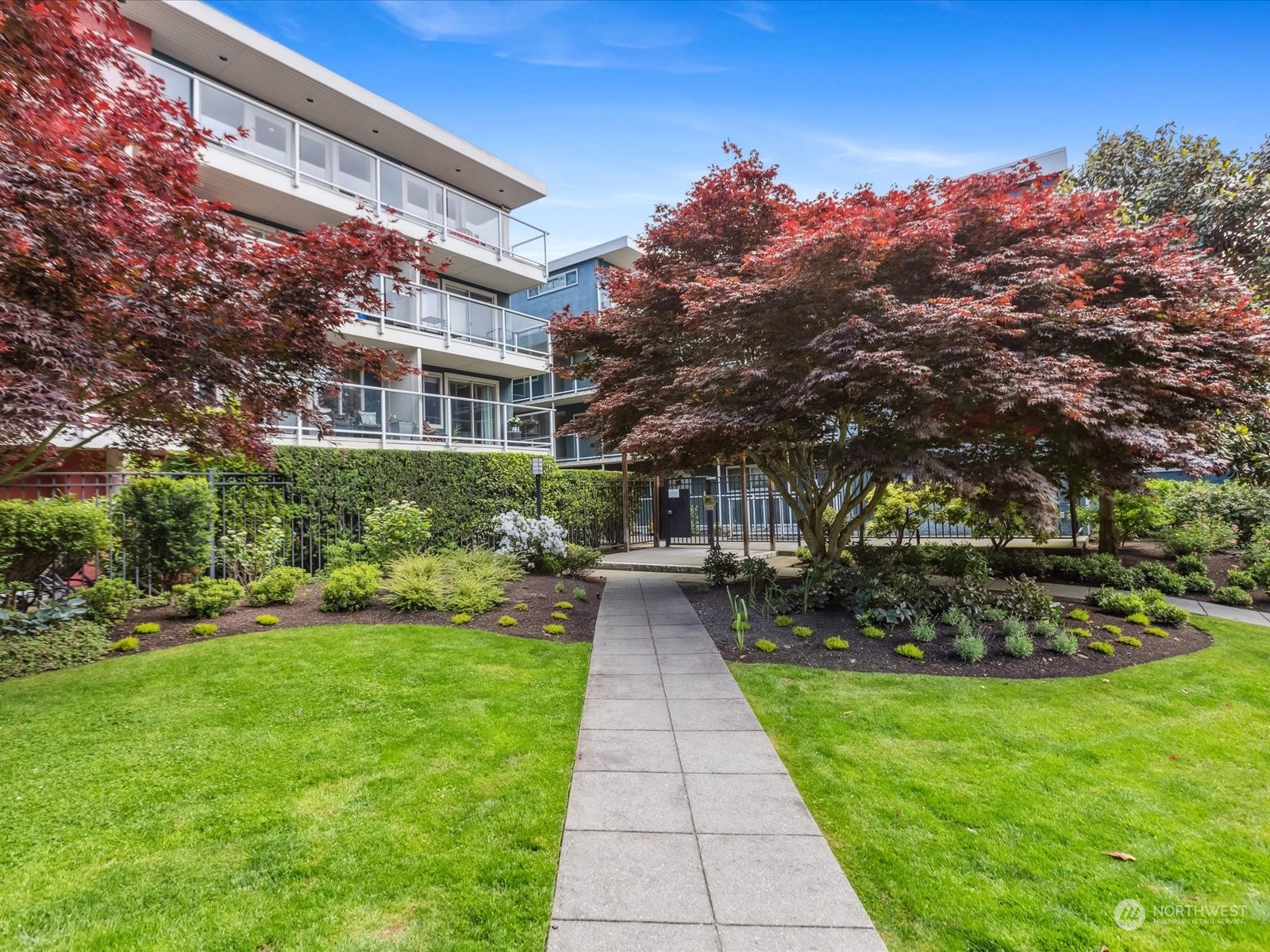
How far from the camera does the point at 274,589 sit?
7098mm

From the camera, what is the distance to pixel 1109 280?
7016 mm

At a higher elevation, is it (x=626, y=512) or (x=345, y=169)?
(x=345, y=169)

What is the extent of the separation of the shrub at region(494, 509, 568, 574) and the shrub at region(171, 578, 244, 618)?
4.24 meters

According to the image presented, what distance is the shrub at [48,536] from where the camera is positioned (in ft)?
19.3

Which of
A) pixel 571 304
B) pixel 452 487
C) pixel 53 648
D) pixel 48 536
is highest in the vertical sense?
pixel 571 304

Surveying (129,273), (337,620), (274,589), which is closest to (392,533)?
(274,589)

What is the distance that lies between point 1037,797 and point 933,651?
2769 mm

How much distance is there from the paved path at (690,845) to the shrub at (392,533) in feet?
19.4

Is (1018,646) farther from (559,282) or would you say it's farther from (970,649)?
(559,282)

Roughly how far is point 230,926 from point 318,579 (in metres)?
7.76

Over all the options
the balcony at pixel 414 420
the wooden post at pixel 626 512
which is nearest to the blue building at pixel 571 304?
the wooden post at pixel 626 512

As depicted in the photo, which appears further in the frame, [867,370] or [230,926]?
[867,370]

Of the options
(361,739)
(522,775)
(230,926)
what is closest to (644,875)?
(522,775)

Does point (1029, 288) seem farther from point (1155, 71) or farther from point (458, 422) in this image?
point (458, 422)
